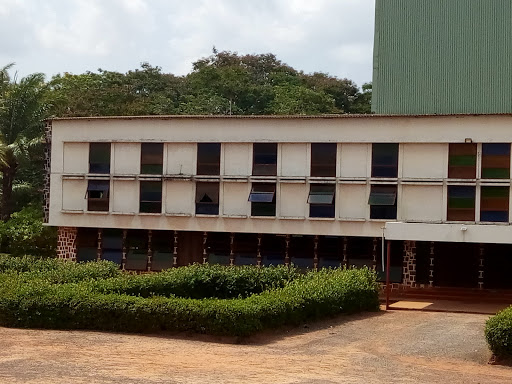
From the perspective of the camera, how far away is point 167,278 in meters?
22.9

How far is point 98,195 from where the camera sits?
106 feet

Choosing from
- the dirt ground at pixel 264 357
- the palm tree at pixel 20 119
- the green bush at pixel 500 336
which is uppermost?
the palm tree at pixel 20 119

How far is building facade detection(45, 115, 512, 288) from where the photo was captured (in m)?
28.4

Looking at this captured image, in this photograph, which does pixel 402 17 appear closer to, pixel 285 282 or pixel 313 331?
pixel 285 282

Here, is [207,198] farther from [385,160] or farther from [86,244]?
[385,160]

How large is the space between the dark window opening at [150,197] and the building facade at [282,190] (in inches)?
1.6

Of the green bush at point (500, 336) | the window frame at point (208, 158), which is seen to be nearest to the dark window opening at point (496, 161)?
the window frame at point (208, 158)

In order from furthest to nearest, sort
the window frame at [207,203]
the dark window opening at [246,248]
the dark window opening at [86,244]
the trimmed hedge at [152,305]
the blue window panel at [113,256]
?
1. the dark window opening at [86,244]
2. the blue window panel at [113,256]
3. the dark window opening at [246,248]
4. the window frame at [207,203]
5. the trimmed hedge at [152,305]

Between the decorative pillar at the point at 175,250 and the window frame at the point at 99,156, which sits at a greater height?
the window frame at the point at 99,156

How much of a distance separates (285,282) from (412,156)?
7.73 meters

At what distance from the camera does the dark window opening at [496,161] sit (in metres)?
28.0

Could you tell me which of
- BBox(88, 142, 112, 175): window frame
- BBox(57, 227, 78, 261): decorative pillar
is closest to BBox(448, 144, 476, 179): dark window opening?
BBox(88, 142, 112, 175): window frame

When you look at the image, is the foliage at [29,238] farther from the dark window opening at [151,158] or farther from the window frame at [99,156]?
the dark window opening at [151,158]

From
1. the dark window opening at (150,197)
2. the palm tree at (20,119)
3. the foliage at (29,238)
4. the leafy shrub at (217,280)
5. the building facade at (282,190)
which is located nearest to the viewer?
the leafy shrub at (217,280)
